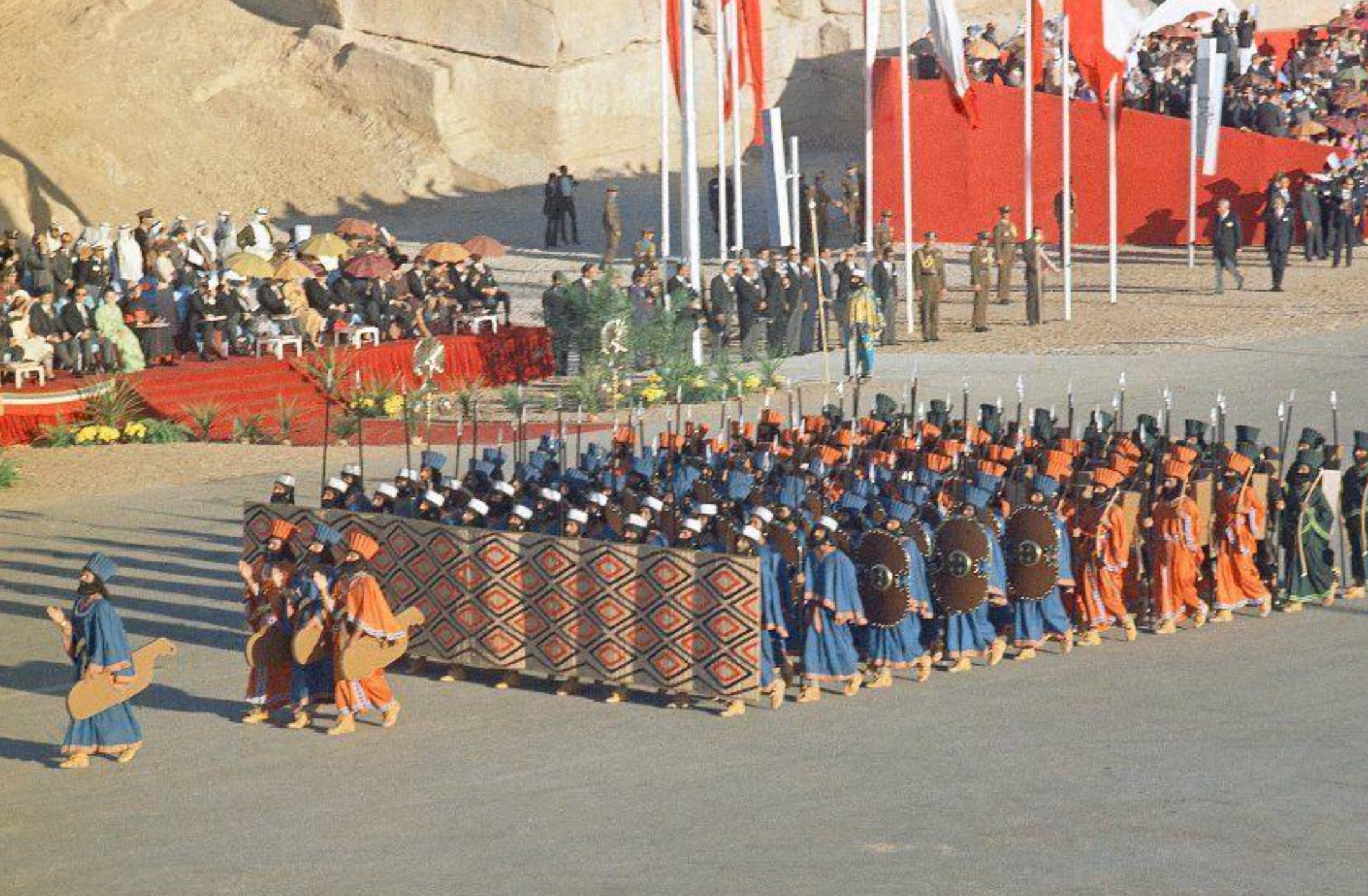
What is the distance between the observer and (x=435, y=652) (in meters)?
16.9

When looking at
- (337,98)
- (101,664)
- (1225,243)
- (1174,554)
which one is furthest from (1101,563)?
(337,98)

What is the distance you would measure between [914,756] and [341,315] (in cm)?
1854

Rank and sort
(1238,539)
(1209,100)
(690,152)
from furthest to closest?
(1209,100), (690,152), (1238,539)

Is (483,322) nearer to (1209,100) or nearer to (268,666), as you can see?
(1209,100)

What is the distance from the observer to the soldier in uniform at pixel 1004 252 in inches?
1390

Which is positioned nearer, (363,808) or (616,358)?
(363,808)

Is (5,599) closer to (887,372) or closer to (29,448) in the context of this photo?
(29,448)

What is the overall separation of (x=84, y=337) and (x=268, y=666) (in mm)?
13460

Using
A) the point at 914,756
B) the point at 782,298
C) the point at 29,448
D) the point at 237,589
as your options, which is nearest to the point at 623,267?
the point at 782,298

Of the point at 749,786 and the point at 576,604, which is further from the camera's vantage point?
the point at 576,604

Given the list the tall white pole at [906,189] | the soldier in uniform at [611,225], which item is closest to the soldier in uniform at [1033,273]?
the tall white pole at [906,189]

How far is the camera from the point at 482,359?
31594 mm

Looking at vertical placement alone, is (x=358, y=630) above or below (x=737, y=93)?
below

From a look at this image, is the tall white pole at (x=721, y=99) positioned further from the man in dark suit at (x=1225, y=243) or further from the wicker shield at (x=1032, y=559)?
the wicker shield at (x=1032, y=559)
